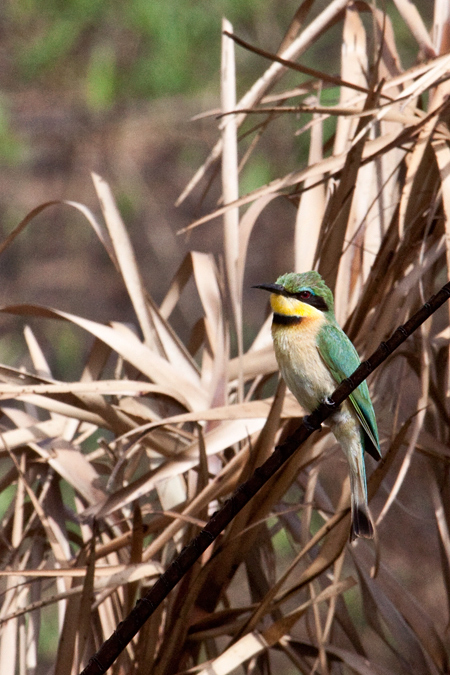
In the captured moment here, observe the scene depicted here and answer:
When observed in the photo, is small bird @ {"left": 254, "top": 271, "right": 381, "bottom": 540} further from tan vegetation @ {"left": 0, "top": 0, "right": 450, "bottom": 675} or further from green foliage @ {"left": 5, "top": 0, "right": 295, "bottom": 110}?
green foliage @ {"left": 5, "top": 0, "right": 295, "bottom": 110}

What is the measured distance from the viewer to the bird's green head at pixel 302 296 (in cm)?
153

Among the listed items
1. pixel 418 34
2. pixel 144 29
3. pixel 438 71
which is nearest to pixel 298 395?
pixel 438 71

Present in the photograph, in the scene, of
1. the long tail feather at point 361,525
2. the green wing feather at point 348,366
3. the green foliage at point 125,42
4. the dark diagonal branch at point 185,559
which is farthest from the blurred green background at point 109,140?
the dark diagonal branch at point 185,559

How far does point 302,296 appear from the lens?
1.58m

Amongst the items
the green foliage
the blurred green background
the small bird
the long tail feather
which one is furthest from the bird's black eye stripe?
the green foliage

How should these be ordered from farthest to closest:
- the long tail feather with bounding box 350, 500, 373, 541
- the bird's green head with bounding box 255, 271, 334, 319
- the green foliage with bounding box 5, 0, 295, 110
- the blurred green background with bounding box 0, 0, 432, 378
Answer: the blurred green background with bounding box 0, 0, 432, 378 → the green foliage with bounding box 5, 0, 295, 110 → the bird's green head with bounding box 255, 271, 334, 319 → the long tail feather with bounding box 350, 500, 373, 541

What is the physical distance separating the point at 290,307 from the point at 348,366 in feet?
0.53

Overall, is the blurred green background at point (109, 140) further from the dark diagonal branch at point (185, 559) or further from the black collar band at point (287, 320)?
the dark diagonal branch at point (185, 559)

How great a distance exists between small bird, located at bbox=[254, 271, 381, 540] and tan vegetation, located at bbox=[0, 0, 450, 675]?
0.04 meters

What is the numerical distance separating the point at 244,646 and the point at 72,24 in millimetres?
5594

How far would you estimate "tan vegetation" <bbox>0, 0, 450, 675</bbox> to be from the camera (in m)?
1.42

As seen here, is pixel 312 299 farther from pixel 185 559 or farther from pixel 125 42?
pixel 125 42

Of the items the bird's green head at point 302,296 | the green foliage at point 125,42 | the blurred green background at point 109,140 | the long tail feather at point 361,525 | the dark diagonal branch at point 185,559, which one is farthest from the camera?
the blurred green background at point 109,140

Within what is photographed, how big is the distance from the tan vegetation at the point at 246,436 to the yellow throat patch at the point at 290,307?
0.07m
